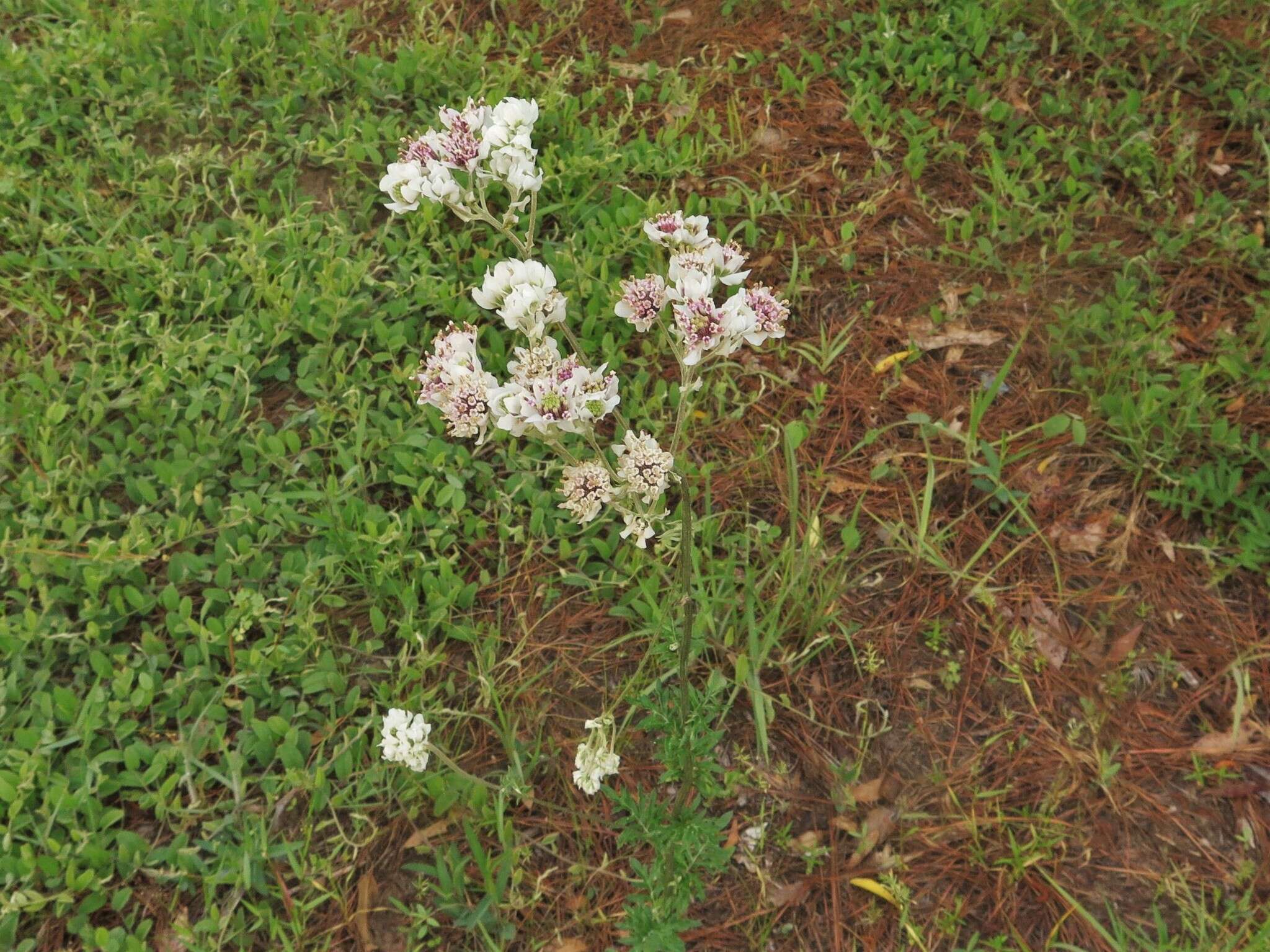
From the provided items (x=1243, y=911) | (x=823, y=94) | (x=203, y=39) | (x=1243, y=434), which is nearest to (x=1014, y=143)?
(x=823, y=94)

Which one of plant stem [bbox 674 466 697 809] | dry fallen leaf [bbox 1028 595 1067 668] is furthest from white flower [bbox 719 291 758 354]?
dry fallen leaf [bbox 1028 595 1067 668]

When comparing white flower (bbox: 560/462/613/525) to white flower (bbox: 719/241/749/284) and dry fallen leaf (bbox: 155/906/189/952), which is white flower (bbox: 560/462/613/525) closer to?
white flower (bbox: 719/241/749/284)

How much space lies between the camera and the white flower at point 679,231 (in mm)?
1725

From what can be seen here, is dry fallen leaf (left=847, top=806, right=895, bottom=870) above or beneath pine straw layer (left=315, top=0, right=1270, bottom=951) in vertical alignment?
beneath

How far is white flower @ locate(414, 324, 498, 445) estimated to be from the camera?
1.67 m

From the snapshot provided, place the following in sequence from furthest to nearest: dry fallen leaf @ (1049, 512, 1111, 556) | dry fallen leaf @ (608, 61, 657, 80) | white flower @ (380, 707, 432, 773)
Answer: dry fallen leaf @ (608, 61, 657, 80)
dry fallen leaf @ (1049, 512, 1111, 556)
white flower @ (380, 707, 432, 773)

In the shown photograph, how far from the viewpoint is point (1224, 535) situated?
268 centimetres

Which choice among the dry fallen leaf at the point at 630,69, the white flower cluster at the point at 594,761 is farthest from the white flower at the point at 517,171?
the dry fallen leaf at the point at 630,69

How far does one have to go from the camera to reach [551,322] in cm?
176

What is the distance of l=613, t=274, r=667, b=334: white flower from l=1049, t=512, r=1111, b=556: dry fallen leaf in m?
1.58

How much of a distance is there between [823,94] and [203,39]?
2.38 metres

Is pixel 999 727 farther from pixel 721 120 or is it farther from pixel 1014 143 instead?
pixel 721 120

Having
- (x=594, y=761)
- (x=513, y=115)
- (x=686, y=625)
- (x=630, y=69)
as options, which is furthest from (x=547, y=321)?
(x=630, y=69)

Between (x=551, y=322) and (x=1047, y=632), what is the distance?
5.49ft
